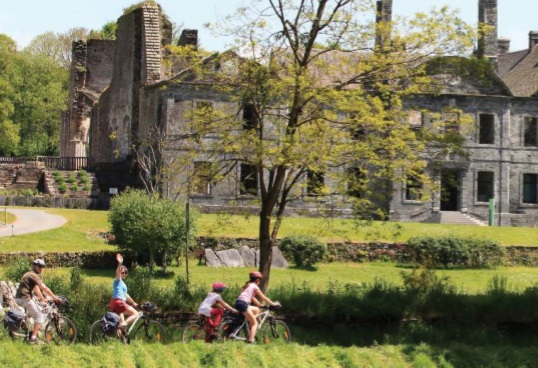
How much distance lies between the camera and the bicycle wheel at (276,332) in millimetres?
21584

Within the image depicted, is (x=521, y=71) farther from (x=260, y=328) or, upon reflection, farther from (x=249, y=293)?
(x=249, y=293)

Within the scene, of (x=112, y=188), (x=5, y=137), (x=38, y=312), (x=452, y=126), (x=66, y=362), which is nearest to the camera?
(x=66, y=362)

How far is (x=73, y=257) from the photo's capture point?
36.3m

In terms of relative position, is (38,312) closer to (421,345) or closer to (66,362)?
(66,362)

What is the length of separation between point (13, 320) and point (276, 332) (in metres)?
5.39

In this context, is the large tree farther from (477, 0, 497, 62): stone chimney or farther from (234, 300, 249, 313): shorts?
(477, 0, 497, 62): stone chimney

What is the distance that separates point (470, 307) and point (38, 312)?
10663mm

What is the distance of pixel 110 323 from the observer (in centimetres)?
2044

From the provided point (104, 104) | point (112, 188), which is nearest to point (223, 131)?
point (112, 188)

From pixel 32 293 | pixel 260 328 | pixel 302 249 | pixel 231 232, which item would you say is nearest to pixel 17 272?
pixel 32 293

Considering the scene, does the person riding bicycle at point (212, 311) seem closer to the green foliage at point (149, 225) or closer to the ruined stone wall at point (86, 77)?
the green foliage at point (149, 225)

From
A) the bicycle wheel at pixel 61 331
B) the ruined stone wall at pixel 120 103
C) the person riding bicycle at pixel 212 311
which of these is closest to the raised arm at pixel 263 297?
the person riding bicycle at pixel 212 311

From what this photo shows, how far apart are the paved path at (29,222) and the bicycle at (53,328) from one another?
19.0m

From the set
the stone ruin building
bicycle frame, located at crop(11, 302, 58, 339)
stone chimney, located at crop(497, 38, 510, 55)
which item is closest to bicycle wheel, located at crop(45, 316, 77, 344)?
bicycle frame, located at crop(11, 302, 58, 339)
